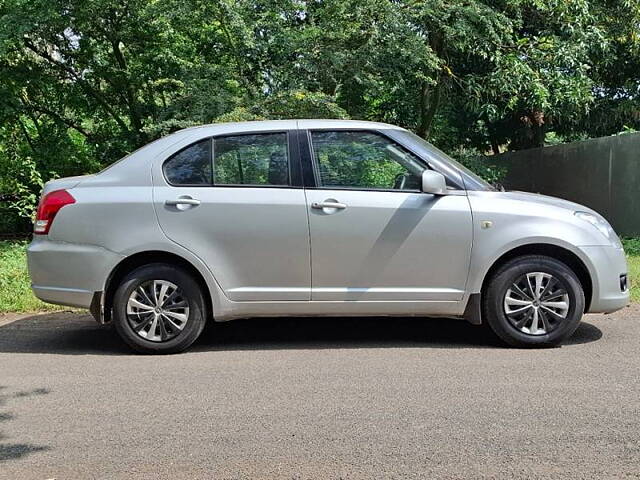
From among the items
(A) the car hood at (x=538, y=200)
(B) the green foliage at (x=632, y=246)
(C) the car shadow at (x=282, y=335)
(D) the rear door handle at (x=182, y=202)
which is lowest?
(B) the green foliage at (x=632, y=246)

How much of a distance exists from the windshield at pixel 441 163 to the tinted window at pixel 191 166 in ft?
4.98

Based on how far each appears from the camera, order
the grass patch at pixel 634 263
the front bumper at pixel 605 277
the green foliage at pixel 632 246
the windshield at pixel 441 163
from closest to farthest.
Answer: the front bumper at pixel 605 277 → the windshield at pixel 441 163 → the grass patch at pixel 634 263 → the green foliage at pixel 632 246

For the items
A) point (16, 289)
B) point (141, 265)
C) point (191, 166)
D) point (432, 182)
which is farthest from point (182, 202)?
point (16, 289)

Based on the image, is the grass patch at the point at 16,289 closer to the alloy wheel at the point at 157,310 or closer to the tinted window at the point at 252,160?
the alloy wheel at the point at 157,310

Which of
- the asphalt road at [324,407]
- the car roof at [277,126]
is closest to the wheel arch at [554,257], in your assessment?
the asphalt road at [324,407]

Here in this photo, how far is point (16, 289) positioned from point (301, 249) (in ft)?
13.4

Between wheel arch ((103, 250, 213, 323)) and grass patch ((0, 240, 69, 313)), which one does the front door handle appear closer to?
wheel arch ((103, 250, 213, 323))

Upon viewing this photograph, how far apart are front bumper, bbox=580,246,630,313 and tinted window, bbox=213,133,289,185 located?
2482mm

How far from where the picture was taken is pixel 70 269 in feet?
17.7

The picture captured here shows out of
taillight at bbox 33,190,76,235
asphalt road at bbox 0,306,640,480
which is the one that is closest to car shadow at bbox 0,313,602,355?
asphalt road at bbox 0,306,640,480

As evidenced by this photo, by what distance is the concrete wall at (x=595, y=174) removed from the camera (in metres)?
12.8

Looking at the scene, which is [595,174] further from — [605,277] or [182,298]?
[182,298]

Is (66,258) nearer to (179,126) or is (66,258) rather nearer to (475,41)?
(179,126)

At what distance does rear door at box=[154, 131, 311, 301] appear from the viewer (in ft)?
17.6
